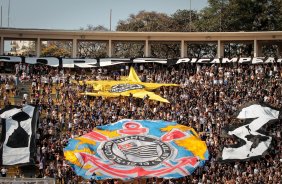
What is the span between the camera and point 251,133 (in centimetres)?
3353

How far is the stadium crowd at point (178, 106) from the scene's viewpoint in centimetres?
3038

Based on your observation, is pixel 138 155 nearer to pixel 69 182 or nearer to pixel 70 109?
pixel 69 182

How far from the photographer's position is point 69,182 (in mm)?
28953

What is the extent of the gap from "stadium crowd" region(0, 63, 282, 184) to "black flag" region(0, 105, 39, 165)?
0.52 metres

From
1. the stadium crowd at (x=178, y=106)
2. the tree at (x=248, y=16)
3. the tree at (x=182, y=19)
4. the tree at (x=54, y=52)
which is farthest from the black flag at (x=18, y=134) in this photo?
the tree at (x=54, y=52)

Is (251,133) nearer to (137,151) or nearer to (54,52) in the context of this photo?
(137,151)

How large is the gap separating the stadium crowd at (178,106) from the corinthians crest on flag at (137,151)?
1.73 feet

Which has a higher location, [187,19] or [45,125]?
[187,19]

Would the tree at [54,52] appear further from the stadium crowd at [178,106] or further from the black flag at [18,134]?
the black flag at [18,134]

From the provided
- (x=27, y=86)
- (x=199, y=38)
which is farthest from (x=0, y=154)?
(x=199, y=38)

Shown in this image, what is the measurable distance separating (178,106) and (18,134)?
33.5ft

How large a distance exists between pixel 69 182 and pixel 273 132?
12.1 meters

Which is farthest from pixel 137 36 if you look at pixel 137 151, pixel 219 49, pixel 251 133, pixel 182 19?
pixel 182 19

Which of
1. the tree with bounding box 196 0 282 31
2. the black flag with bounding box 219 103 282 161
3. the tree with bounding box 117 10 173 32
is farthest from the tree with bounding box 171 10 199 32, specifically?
the black flag with bounding box 219 103 282 161
